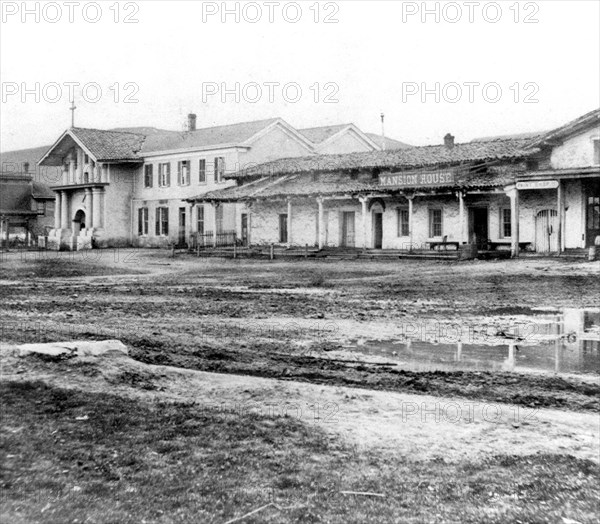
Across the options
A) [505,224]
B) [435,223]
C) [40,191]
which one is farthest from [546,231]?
[40,191]

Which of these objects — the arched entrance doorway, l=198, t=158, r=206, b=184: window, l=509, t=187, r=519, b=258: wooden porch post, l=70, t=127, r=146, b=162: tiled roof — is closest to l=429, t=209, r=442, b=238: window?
l=509, t=187, r=519, b=258: wooden porch post

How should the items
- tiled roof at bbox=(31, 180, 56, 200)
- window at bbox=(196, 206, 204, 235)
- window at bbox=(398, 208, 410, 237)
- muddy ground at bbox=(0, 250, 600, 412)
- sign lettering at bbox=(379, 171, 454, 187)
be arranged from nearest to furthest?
muddy ground at bbox=(0, 250, 600, 412), sign lettering at bbox=(379, 171, 454, 187), window at bbox=(398, 208, 410, 237), window at bbox=(196, 206, 204, 235), tiled roof at bbox=(31, 180, 56, 200)

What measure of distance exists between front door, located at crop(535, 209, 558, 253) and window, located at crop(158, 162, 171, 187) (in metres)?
23.4

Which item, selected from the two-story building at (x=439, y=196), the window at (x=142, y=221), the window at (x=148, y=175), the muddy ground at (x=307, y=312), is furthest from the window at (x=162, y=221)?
the muddy ground at (x=307, y=312)

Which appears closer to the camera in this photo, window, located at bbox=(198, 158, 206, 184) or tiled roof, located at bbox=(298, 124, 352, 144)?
window, located at bbox=(198, 158, 206, 184)

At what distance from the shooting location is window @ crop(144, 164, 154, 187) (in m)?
46.6

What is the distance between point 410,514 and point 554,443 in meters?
1.78

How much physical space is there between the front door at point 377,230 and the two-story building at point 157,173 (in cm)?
829

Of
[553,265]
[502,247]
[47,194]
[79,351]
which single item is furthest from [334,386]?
[47,194]

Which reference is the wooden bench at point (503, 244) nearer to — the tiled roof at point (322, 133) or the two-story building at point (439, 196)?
the two-story building at point (439, 196)

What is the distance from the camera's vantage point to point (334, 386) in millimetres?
7367

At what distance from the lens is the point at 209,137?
44.4m

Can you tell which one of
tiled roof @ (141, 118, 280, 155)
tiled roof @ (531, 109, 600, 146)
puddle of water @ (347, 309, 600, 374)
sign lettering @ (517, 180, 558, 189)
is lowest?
puddle of water @ (347, 309, 600, 374)

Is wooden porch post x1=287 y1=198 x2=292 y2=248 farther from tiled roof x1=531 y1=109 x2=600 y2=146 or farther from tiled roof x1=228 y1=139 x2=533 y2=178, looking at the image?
tiled roof x1=531 y1=109 x2=600 y2=146
